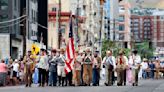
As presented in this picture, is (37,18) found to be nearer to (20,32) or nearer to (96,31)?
(20,32)

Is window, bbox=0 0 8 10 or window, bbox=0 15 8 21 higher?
window, bbox=0 0 8 10

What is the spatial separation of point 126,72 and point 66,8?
6821cm

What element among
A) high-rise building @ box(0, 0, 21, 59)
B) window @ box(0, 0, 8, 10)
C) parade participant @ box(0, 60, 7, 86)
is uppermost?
window @ box(0, 0, 8, 10)

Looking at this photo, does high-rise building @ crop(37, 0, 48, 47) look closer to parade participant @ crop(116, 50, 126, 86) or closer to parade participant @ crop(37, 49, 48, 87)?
parade participant @ crop(37, 49, 48, 87)

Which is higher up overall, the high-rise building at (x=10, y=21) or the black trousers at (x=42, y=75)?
the high-rise building at (x=10, y=21)

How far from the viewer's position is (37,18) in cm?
8488

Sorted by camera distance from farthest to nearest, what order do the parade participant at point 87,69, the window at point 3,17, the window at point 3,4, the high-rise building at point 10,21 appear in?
the window at point 3,17 → the window at point 3,4 → the high-rise building at point 10,21 → the parade participant at point 87,69

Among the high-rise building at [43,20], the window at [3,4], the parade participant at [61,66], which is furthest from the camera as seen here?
the high-rise building at [43,20]

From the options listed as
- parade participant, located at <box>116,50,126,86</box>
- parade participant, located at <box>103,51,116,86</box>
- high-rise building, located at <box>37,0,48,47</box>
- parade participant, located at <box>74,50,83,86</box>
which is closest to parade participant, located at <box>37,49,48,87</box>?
parade participant, located at <box>74,50,83,86</box>

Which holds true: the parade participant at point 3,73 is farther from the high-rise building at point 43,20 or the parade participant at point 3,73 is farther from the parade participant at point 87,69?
the high-rise building at point 43,20

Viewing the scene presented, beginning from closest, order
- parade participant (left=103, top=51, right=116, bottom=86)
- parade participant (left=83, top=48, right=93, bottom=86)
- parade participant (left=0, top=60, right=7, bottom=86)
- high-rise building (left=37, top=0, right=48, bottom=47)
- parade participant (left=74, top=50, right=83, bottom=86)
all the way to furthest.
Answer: parade participant (left=103, top=51, right=116, bottom=86) < parade participant (left=83, top=48, right=93, bottom=86) < parade participant (left=74, top=50, right=83, bottom=86) < parade participant (left=0, top=60, right=7, bottom=86) < high-rise building (left=37, top=0, right=48, bottom=47)

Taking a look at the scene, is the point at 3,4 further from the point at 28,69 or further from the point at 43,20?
the point at 28,69

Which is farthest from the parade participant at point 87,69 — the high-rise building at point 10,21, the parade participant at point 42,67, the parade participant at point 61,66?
the high-rise building at point 10,21

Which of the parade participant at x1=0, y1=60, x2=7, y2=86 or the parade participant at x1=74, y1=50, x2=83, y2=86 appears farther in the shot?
the parade participant at x1=0, y1=60, x2=7, y2=86
